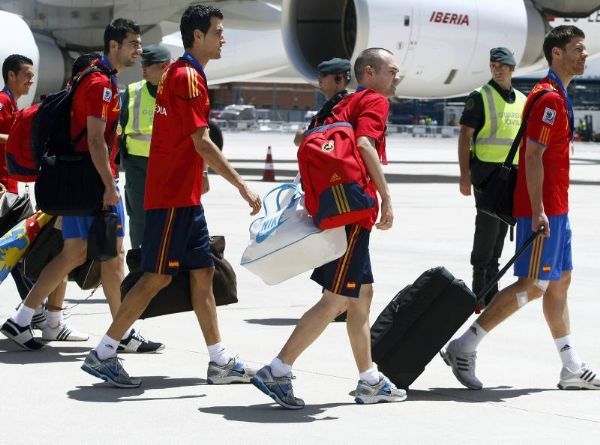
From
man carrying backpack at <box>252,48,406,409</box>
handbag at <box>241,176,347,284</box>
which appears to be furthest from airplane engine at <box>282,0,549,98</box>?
handbag at <box>241,176,347,284</box>

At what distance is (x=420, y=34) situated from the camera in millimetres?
17234

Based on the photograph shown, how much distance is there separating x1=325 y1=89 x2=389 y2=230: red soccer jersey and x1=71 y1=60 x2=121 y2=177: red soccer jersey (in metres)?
1.33

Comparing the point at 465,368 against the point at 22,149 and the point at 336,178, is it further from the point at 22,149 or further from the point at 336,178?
the point at 22,149

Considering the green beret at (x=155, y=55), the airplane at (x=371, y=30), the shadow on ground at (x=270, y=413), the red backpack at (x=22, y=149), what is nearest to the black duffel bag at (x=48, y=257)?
the red backpack at (x=22, y=149)

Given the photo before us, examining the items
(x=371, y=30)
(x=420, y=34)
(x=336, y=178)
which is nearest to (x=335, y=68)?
(x=336, y=178)

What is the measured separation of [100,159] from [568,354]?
235 cm

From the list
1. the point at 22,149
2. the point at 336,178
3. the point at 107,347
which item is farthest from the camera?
the point at 22,149

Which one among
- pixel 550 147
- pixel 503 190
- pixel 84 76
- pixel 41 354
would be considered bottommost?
pixel 41 354

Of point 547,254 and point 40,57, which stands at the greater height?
point 40,57

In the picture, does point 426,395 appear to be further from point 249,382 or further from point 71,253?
point 71,253

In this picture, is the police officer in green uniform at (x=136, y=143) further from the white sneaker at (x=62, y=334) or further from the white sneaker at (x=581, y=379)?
the white sneaker at (x=581, y=379)

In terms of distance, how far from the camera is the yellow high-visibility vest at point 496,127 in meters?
8.52

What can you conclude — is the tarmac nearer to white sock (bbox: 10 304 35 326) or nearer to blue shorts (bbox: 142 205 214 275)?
white sock (bbox: 10 304 35 326)

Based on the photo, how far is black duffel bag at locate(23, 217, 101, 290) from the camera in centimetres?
686
